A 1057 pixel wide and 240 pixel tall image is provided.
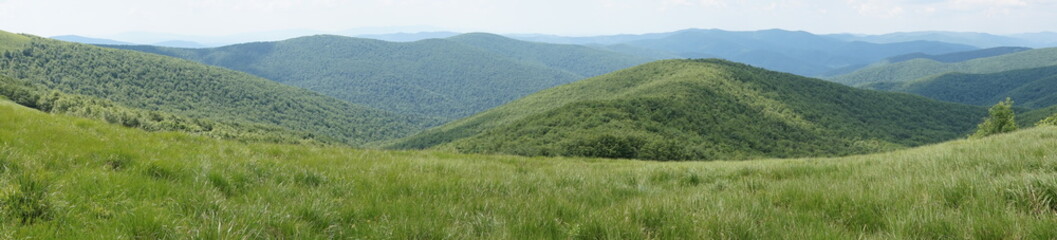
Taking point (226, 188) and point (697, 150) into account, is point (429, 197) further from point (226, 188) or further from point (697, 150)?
point (697, 150)

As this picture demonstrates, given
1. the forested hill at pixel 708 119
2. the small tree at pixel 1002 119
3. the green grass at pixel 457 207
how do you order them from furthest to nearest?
the forested hill at pixel 708 119, the small tree at pixel 1002 119, the green grass at pixel 457 207

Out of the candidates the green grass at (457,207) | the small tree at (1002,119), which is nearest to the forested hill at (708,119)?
the small tree at (1002,119)

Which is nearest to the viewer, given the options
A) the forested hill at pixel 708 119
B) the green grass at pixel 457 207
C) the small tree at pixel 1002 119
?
the green grass at pixel 457 207

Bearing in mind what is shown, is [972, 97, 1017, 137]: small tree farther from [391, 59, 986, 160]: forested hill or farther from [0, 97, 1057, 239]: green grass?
[0, 97, 1057, 239]: green grass

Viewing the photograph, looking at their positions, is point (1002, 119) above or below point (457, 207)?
below

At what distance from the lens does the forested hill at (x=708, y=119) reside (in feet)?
303

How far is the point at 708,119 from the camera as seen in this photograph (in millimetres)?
119062

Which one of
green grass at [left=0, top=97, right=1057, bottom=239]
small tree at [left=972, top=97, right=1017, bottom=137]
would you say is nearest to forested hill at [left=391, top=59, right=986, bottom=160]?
small tree at [left=972, top=97, right=1017, bottom=137]

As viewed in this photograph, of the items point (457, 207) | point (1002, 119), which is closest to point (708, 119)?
point (1002, 119)

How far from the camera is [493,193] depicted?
614 cm

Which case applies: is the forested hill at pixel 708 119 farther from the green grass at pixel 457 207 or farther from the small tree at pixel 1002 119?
the green grass at pixel 457 207

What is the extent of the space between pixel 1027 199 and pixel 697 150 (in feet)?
292

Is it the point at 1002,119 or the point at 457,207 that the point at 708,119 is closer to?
the point at 1002,119

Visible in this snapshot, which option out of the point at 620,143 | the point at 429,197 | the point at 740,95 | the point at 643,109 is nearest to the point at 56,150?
the point at 429,197
